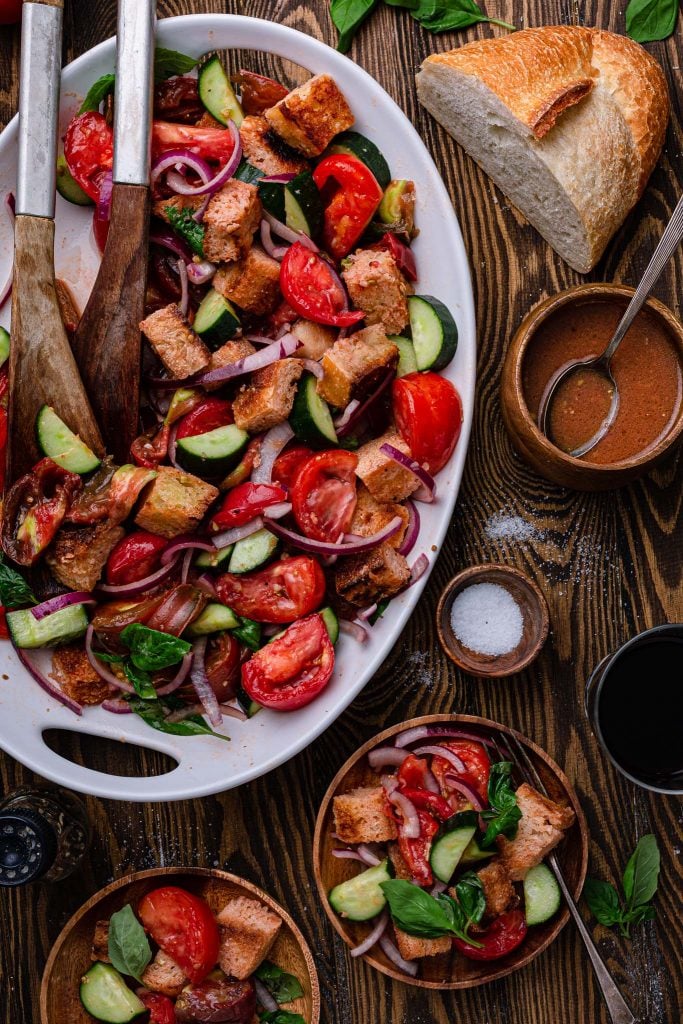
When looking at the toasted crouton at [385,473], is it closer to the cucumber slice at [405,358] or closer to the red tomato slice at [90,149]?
the cucumber slice at [405,358]

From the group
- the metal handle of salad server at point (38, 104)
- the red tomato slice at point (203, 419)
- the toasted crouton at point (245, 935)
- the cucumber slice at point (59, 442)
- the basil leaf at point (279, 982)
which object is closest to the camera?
the metal handle of salad server at point (38, 104)

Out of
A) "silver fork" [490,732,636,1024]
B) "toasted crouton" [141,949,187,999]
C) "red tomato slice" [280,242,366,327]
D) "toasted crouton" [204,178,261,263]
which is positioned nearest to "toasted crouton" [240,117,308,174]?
"toasted crouton" [204,178,261,263]

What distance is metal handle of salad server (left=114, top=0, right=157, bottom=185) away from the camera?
2988mm

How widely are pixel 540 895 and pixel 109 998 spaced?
1784 mm

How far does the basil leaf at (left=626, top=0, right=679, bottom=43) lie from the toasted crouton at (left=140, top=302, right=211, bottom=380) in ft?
7.15

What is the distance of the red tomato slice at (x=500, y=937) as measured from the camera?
3.23 m

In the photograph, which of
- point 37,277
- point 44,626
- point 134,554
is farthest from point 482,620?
point 37,277

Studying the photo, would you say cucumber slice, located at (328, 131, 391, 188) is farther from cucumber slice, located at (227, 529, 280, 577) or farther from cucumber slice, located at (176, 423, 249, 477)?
cucumber slice, located at (227, 529, 280, 577)

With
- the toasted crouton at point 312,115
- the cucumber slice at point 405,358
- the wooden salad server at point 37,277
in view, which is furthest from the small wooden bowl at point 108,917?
the toasted crouton at point 312,115

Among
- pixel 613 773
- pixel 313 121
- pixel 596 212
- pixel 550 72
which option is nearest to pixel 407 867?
pixel 613 773

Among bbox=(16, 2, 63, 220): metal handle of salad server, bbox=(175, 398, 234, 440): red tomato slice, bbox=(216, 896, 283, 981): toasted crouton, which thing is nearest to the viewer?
bbox=(16, 2, 63, 220): metal handle of salad server

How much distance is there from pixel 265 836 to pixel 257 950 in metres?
0.44

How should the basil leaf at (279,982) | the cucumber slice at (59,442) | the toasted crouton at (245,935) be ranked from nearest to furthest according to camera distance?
the cucumber slice at (59,442)
the toasted crouton at (245,935)
the basil leaf at (279,982)

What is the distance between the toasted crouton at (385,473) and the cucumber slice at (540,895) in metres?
1.57
